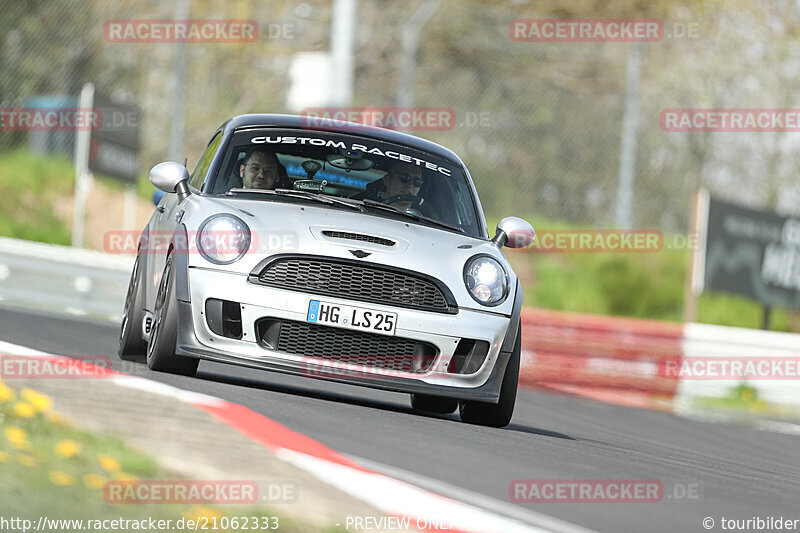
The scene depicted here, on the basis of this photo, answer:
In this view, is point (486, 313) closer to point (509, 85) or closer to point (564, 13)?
point (509, 85)

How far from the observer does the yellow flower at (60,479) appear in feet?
11.5

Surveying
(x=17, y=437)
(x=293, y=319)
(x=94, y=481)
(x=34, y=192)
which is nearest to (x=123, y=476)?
(x=94, y=481)

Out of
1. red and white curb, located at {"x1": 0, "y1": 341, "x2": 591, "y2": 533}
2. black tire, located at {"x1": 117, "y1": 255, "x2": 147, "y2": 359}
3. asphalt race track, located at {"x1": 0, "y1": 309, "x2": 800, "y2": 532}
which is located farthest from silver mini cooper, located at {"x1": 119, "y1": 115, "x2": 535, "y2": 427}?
red and white curb, located at {"x1": 0, "y1": 341, "x2": 591, "y2": 533}

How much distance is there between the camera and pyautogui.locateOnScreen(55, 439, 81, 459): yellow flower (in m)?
3.77

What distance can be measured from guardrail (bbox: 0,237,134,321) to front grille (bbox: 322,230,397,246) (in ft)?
25.3

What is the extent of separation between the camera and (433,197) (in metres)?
7.46

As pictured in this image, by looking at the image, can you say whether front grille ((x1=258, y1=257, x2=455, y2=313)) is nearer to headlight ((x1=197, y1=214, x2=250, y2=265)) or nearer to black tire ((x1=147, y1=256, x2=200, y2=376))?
headlight ((x1=197, y1=214, x2=250, y2=265))

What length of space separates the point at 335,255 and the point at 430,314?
21.0 inches

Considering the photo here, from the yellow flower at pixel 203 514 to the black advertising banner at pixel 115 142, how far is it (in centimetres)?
1310

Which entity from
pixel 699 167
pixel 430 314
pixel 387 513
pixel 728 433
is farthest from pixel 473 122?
pixel 387 513

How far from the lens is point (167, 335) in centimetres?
641

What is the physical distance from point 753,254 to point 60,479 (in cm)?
1332

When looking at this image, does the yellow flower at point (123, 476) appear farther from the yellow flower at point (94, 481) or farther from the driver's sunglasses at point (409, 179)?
the driver's sunglasses at point (409, 179)

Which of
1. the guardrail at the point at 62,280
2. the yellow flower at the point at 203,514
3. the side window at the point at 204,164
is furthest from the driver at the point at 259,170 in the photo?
the guardrail at the point at 62,280
